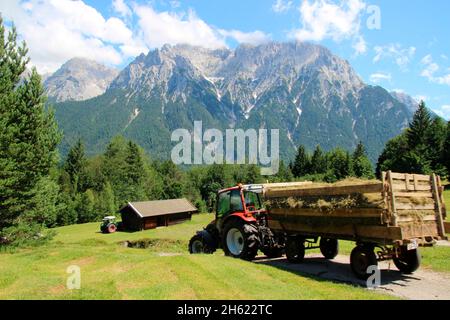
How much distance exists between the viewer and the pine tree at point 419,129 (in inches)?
2950

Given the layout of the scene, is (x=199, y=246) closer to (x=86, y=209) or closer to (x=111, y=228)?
(x=111, y=228)

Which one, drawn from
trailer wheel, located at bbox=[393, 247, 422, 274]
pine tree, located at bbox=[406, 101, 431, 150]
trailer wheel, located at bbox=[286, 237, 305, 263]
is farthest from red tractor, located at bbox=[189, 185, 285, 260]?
pine tree, located at bbox=[406, 101, 431, 150]

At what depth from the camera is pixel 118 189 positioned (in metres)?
83.5

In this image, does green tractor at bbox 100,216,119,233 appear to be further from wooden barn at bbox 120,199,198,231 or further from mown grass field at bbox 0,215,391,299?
mown grass field at bbox 0,215,391,299

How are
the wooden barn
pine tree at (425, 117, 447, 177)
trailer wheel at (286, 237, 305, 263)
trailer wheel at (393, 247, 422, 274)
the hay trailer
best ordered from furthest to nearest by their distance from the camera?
pine tree at (425, 117, 447, 177) → the wooden barn → trailer wheel at (286, 237, 305, 263) → trailer wheel at (393, 247, 422, 274) → the hay trailer

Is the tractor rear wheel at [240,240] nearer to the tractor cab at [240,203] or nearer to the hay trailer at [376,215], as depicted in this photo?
the tractor cab at [240,203]

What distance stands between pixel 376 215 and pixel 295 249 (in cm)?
434

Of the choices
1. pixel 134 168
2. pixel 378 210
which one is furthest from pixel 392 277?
pixel 134 168

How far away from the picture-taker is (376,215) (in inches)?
397

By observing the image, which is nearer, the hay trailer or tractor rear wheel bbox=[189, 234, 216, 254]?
the hay trailer

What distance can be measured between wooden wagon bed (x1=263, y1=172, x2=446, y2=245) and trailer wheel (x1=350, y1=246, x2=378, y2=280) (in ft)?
1.39

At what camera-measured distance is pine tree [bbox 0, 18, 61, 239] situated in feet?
72.2
